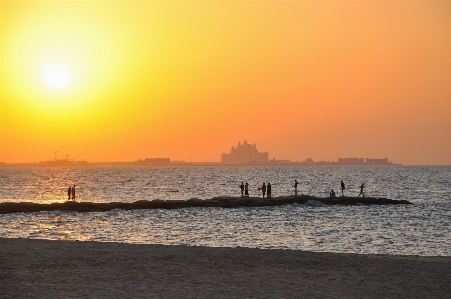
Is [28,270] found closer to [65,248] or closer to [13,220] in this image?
[65,248]

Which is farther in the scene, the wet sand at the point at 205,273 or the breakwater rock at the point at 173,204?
the breakwater rock at the point at 173,204

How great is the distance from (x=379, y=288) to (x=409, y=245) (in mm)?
19406

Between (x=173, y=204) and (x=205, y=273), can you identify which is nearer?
(x=205, y=273)

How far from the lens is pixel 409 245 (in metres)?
34.2

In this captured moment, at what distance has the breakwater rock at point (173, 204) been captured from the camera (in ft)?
189

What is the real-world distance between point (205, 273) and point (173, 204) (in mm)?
46773

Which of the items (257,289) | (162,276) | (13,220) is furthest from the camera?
(13,220)

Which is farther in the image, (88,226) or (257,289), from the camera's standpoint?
(88,226)

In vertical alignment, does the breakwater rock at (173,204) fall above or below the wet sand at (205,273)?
below

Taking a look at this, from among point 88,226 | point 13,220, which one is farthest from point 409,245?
point 13,220

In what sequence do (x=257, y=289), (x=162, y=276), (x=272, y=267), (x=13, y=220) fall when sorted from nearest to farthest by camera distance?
(x=257, y=289)
(x=162, y=276)
(x=272, y=267)
(x=13, y=220)

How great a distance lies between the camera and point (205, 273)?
58.7 ft

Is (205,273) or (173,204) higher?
(205,273)

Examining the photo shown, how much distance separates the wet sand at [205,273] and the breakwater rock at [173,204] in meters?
35.3
